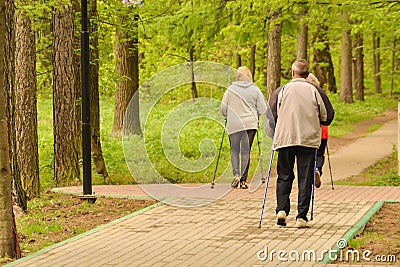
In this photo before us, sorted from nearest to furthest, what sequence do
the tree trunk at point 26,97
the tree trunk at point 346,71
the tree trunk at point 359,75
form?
the tree trunk at point 26,97, the tree trunk at point 346,71, the tree trunk at point 359,75

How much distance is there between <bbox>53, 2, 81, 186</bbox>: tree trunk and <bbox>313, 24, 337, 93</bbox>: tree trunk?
912 inches

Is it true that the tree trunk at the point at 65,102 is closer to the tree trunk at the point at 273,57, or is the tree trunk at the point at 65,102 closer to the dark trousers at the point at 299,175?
the dark trousers at the point at 299,175

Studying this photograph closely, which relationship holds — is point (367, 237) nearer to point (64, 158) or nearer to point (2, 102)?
point (2, 102)

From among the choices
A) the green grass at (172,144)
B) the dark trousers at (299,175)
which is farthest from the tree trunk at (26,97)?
the dark trousers at (299,175)

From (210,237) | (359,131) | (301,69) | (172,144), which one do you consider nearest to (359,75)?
(359,131)

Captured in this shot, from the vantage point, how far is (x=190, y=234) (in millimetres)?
9461

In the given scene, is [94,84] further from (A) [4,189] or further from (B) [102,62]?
(A) [4,189]

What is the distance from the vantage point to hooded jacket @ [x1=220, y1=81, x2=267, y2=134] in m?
13.8

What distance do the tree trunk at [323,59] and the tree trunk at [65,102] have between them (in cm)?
2316

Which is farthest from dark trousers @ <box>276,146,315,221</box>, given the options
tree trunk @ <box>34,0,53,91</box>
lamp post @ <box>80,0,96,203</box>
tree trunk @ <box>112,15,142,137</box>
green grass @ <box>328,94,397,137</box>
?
green grass @ <box>328,94,397,137</box>

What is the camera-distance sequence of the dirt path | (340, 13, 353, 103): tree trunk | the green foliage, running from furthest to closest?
(340, 13, 353, 103): tree trunk, the dirt path, the green foliage

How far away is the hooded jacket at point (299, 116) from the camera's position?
9.66 metres

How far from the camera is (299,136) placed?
31.6 feet

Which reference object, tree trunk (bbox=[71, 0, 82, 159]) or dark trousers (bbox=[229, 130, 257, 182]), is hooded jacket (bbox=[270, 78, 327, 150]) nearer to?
dark trousers (bbox=[229, 130, 257, 182])
